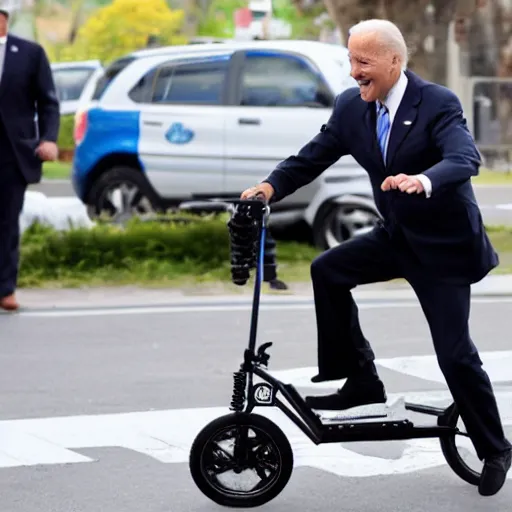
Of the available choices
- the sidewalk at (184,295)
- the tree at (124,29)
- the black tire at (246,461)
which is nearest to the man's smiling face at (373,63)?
the black tire at (246,461)

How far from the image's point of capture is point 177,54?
Answer: 13750 mm

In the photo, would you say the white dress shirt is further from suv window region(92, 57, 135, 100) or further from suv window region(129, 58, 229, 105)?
suv window region(92, 57, 135, 100)

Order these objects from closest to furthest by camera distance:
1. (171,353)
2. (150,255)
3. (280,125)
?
(171,353), (150,255), (280,125)

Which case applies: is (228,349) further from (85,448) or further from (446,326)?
(446,326)

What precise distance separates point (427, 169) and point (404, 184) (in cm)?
32

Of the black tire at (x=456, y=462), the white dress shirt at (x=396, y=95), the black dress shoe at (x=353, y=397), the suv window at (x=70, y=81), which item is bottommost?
the suv window at (x=70, y=81)

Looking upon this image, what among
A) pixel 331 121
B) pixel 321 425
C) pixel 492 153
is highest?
pixel 331 121

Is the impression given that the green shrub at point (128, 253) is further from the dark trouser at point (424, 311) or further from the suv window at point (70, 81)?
the suv window at point (70, 81)

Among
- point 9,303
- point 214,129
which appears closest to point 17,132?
point 9,303

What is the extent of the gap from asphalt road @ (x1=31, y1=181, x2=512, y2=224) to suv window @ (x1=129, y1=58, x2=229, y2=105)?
524cm

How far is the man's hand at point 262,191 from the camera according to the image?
5625 mm

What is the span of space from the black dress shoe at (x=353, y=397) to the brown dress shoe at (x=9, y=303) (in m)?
4.72

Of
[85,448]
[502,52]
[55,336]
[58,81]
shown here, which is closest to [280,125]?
[55,336]

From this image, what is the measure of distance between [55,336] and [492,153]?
69.6 ft
